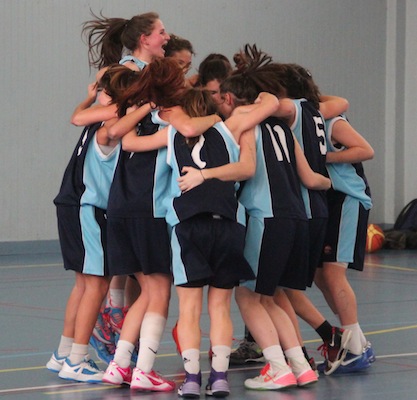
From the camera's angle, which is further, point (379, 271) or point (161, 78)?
point (379, 271)

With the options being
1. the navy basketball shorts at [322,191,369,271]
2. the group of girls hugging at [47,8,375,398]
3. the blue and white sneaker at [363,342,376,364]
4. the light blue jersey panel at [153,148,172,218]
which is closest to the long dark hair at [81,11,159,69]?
the group of girls hugging at [47,8,375,398]

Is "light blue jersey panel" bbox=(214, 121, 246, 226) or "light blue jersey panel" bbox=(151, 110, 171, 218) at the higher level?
"light blue jersey panel" bbox=(214, 121, 246, 226)

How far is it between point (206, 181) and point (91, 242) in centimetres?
73

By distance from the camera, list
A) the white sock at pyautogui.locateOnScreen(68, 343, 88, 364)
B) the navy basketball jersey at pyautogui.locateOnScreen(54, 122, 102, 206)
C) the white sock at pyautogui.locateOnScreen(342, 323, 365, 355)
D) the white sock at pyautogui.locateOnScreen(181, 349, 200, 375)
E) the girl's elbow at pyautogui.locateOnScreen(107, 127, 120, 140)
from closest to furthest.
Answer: the white sock at pyautogui.locateOnScreen(181, 349, 200, 375)
the girl's elbow at pyautogui.locateOnScreen(107, 127, 120, 140)
the white sock at pyautogui.locateOnScreen(68, 343, 88, 364)
the navy basketball jersey at pyautogui.locateOnScreen(54, 122, 102, 206)
the white sock at pyautogui.locateOnScreen(342, 323, 365, 355)

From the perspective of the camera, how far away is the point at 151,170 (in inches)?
174

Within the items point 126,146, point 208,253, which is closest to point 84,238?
point 126,146

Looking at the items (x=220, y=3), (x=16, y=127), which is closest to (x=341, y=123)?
(x=16, y=127)

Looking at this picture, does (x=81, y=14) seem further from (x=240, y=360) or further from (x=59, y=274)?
(x=240, y=360)

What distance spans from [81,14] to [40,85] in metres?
0.97

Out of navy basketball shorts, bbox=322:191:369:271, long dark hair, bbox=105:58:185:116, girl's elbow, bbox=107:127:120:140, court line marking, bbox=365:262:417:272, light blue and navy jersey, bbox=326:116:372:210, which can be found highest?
long dark hair, bbox=105:58:185:116

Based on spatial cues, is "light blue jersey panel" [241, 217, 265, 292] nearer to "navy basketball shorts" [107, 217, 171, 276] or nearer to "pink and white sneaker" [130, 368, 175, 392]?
"navy basketball shorts" [107, 217, 171, 276]

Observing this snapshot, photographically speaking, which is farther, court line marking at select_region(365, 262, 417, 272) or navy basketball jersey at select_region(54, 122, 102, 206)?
court line marking at select_region(365, 262, 417, 272)

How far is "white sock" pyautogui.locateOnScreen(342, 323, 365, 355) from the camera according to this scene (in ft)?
15.8

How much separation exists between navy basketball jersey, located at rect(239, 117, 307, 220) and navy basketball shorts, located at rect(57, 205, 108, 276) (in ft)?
2.28
